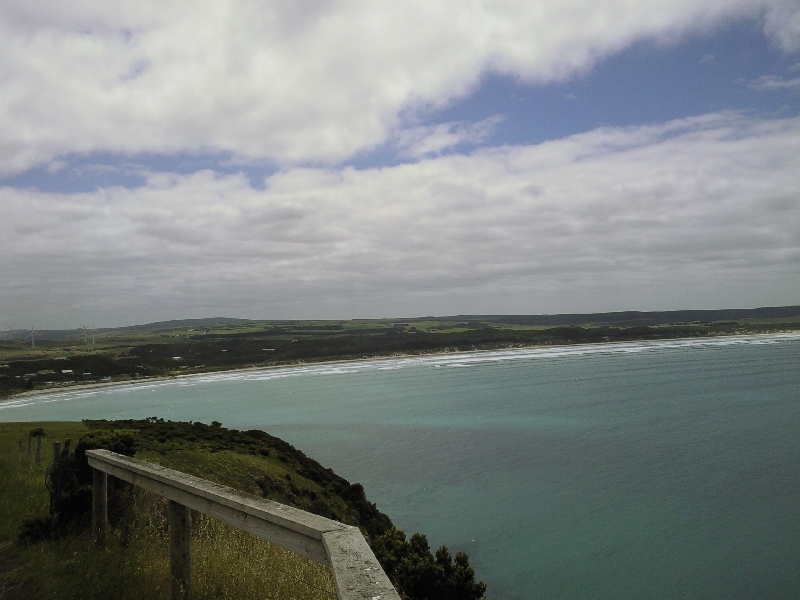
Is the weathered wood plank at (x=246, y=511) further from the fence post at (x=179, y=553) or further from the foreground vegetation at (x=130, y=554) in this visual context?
the foreground vegetation at (x=130, y=554)

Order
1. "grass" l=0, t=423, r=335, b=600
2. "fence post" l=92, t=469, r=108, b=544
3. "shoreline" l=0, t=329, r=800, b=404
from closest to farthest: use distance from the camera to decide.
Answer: "grass" l=0, t=423, r=335, b=600 → "fence post" l=92, t=469, r=108, b=544 → "shoreline" l=0, t=329, r=800, b=404

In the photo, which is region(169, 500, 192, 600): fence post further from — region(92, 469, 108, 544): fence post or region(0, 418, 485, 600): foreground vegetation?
region(92, 469, 108, 544): fence post

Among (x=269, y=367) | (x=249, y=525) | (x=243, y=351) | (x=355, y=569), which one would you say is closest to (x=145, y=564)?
(x=249, y=525)

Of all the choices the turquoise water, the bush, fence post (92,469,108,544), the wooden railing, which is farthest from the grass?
the turquoise water

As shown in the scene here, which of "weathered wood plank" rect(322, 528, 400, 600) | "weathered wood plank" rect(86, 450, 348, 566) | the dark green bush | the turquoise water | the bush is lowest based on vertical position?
the turquoise water

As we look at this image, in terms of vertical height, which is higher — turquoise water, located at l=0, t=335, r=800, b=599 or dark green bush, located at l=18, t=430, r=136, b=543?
dark green bush, located at l=18, t=430, r=136, b=543

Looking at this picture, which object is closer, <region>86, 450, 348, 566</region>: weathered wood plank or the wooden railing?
the wooden railing

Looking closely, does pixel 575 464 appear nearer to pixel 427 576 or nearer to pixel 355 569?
pixel 427 576
